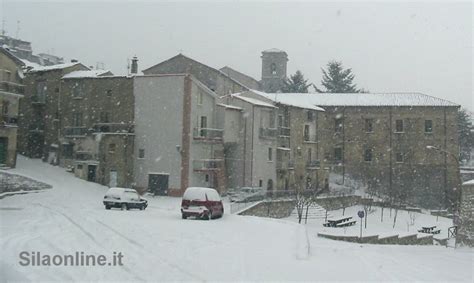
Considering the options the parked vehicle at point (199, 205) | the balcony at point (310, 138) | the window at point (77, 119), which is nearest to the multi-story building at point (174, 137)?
the window at point (77, 119)

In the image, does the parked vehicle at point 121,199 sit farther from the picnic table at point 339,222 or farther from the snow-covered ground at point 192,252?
the picnic table at point 339,222

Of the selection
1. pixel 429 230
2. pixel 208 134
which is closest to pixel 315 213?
pixel 429 230

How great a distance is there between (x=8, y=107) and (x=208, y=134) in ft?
53.5

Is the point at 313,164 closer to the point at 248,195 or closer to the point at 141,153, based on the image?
the point at 248,195

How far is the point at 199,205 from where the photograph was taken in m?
25.6

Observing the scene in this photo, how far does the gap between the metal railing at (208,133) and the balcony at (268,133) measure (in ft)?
14.1

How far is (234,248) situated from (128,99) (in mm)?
32992

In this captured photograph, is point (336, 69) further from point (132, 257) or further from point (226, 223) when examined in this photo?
point (132, 257)

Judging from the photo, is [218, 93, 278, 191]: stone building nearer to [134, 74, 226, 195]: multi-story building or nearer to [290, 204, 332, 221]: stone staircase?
[134, 74, 226, 195]: multi-story building

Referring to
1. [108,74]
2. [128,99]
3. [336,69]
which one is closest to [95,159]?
[128,99]

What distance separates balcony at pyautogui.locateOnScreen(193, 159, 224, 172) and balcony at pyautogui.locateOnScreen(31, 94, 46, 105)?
1940 cm

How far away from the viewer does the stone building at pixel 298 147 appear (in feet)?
172

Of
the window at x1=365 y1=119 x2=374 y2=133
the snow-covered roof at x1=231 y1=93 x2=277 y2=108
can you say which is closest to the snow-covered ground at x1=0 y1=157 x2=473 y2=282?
the snow-covered roof at x1=231 y1=93 x2=277 y2=108

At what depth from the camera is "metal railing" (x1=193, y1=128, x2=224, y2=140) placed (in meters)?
43.8
